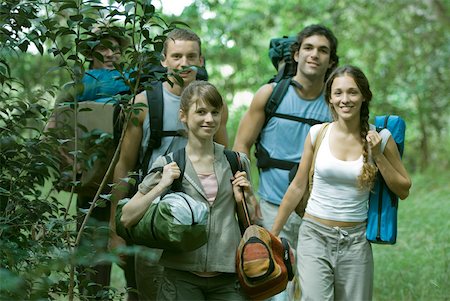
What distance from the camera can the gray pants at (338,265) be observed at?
5.19 m

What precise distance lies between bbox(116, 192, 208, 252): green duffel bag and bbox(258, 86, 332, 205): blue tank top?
176 cm

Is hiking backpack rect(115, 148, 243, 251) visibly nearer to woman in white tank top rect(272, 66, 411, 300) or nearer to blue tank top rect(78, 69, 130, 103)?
woman in white tank top rect(272, 66, 411, 300)

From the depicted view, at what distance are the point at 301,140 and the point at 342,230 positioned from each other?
1138 millimetres

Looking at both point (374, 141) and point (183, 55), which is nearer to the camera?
point (374, 141)

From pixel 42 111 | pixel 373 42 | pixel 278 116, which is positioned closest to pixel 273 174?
pixel 278 116

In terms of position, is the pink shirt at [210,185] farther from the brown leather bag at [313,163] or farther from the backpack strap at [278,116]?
the backpack strap at [278,116]

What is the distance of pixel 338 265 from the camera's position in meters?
5.21

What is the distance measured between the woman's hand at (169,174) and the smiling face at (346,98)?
131 cm

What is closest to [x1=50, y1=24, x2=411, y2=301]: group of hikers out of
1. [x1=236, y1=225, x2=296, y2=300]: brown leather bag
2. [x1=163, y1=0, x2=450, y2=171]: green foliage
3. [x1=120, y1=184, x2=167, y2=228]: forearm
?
[x1=120, y1=184, x2=167, y2=228]: forearm

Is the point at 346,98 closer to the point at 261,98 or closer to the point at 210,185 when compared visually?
the point at 261,98

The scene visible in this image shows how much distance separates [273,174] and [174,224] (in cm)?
197

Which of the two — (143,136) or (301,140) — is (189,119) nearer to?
(143,136)

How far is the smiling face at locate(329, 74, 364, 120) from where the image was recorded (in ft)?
17.6

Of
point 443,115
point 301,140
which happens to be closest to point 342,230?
point 301,140
